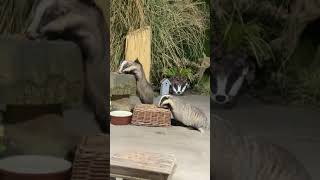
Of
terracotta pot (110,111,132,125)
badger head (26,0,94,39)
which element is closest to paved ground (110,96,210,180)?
terracotta pot (110,111,132,125)

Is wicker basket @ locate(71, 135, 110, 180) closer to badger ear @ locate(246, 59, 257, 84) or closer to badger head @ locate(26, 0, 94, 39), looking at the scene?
badger head @ locate(26, 0, 94, 39)

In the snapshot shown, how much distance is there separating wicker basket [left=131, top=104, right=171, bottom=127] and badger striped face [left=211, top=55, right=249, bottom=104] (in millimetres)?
263

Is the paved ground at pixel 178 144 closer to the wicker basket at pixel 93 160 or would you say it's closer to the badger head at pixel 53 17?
the wicker basket at pixel 93 160

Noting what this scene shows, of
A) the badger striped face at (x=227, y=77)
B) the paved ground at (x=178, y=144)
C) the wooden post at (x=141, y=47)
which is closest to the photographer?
the badger striped face at (x=227, y=77)

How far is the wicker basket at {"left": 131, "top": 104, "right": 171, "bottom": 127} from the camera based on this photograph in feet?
7.43

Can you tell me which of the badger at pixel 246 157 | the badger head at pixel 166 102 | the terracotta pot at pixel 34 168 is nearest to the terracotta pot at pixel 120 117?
the badger head at pixel 166 102

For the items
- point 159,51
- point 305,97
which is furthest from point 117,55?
point 305,97

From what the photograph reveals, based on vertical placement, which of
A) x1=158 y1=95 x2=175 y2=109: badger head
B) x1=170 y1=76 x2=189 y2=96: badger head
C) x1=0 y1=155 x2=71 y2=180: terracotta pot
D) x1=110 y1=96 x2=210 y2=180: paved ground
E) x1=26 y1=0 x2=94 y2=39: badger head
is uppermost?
x1=26 y1=0 x2=94 y2=39: badger head

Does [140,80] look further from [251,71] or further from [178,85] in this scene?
[251,71]

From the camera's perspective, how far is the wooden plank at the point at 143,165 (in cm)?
216

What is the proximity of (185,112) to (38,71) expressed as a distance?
1.78 feet

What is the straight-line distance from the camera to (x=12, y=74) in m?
2.19

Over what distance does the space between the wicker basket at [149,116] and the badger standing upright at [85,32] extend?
4.8 inches

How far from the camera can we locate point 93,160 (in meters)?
2.21
